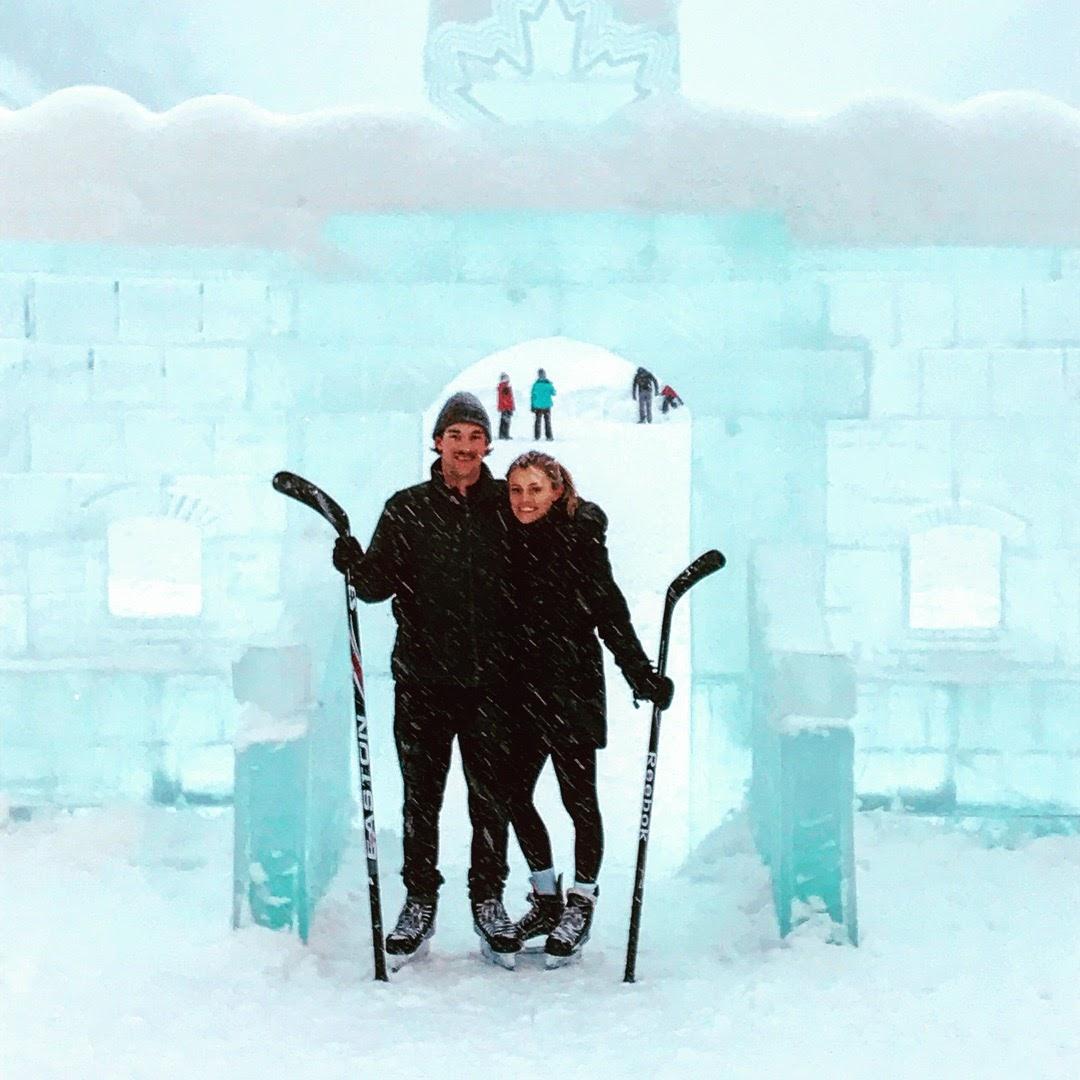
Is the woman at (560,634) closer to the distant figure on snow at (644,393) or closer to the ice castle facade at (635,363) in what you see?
the ice castle facade at (635,363)

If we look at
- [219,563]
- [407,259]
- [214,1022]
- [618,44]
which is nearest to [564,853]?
[214,1022]

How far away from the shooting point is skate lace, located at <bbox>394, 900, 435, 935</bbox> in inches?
135

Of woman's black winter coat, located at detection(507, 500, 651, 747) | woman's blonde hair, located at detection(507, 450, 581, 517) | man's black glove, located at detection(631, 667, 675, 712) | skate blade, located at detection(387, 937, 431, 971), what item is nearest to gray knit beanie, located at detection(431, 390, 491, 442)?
woman's blonde hair, located at detection(507, 450, 581, 517)

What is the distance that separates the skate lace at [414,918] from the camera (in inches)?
135

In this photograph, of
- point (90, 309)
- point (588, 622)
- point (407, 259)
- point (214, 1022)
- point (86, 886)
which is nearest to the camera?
point (214, 1022)

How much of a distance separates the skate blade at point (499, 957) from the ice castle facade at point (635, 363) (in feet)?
3.50

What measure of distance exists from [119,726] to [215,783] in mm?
512

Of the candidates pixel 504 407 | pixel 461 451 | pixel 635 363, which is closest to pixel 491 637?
pixel 461 451

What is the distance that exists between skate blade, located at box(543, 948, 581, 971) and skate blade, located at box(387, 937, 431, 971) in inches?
15.1

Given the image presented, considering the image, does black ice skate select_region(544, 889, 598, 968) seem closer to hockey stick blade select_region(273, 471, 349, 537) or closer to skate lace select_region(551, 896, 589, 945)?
skate lace select_region(551, 896, 589, 945)

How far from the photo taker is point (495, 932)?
342 centimetres

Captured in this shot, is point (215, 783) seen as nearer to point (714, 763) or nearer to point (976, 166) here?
point (714, 763)

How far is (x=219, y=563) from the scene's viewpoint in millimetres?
5043

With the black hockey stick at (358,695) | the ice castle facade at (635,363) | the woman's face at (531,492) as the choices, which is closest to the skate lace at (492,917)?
the black hockey stick at (358,695)
